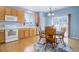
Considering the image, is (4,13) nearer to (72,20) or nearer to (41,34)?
(41,34)

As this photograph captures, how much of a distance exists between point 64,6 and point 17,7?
3.43 feet

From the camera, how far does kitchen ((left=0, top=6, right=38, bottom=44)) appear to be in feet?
8.30

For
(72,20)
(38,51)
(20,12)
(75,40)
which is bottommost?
(38,51)

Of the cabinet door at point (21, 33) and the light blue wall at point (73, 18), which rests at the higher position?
the light blue wall at point (73, 18)

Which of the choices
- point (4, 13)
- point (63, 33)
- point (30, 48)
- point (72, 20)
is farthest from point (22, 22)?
point (72, 20)

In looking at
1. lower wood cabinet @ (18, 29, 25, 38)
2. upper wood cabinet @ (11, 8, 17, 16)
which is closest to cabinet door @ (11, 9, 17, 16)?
upper wood cabinet @ (11, 8, 17, 16)

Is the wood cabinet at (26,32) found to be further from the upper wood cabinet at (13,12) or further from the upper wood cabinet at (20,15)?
the upper wood cabinet at (13,12)

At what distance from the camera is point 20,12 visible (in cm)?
256

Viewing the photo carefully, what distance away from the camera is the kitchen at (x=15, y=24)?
2529 millimetres

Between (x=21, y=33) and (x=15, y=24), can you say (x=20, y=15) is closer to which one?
(x=15, y=24)

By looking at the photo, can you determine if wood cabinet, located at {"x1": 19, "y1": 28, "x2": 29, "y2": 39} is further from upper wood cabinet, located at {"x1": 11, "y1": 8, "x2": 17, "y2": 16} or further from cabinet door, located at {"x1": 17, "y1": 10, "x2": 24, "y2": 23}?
upper wood cabinet, located at {"x1": 11, "y1": 8, "x2": 17, "y2": 16}

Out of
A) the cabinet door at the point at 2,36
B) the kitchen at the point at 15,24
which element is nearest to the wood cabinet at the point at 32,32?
the kitchen at the point at 15,24

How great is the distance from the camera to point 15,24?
2.68 meters

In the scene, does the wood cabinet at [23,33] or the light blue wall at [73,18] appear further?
the wood cabinet at [23,33]
